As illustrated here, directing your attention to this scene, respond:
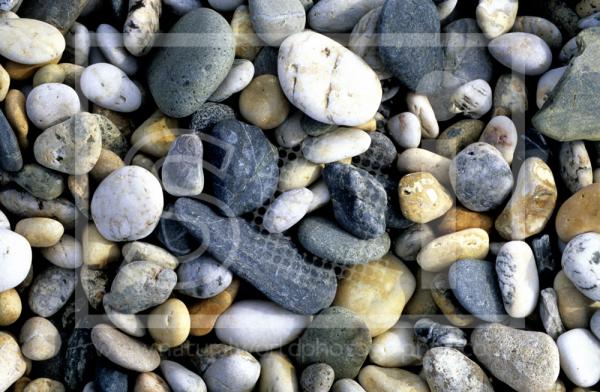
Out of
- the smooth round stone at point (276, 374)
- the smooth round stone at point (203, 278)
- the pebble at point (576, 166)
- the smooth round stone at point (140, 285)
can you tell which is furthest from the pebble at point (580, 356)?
the smooth round stone at point (140, 285)

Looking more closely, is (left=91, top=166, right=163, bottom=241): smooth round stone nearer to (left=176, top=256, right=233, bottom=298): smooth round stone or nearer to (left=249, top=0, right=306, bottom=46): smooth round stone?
(left=176, top=256, right=233, bottom=298): smooth round stone

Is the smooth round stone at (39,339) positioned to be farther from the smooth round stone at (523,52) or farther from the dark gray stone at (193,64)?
the smooth round stone at (523,52)

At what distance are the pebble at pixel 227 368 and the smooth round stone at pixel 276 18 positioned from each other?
929 millimetres

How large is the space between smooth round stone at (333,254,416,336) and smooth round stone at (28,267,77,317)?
0.79 metres

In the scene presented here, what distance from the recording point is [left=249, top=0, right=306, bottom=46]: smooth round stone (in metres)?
2.14

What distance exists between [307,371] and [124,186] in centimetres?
73

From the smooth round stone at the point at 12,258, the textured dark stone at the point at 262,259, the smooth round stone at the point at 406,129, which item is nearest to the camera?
the smooth round stone at the point at 12,258

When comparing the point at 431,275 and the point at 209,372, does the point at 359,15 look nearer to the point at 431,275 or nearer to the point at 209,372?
the point at 431,275

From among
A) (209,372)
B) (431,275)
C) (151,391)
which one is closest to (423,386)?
(431,275)

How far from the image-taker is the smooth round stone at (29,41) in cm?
210

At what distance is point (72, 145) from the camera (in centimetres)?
203

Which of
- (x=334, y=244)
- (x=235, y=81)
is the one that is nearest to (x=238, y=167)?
(x=235, y=81)

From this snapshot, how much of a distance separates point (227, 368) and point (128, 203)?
54 centimetres

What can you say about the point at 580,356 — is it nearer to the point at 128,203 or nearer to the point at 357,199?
the point at 357,199
